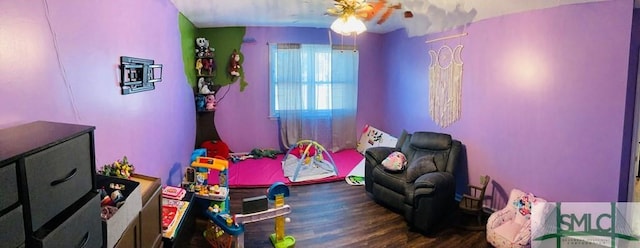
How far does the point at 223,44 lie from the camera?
16.6 feet

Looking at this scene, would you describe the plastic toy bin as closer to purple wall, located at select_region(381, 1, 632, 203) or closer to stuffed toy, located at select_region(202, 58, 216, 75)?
purple wall, located at select_region(381, 1, 632, 203)

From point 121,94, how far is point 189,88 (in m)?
2.41

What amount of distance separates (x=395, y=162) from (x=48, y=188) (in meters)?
→ 2.99

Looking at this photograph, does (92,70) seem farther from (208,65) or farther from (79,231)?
(208,65)

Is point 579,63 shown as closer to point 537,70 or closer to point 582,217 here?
point 537,70

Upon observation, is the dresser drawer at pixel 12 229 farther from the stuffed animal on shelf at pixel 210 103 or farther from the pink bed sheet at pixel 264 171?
the stuffed animal on shelf at pixel 210 103

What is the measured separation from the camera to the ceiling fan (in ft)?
8.47

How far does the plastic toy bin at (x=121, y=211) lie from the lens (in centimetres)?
119

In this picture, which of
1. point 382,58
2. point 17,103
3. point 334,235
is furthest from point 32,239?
point 382,58

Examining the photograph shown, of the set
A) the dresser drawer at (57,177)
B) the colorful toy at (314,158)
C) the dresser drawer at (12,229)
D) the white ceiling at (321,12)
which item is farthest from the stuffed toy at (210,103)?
the dresser drawer at (12,229)

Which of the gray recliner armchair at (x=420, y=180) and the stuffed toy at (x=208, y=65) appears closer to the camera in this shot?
the gray recliner armchair at (x=420, y=180)

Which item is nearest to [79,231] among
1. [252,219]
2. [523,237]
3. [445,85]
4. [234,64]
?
[252,219]

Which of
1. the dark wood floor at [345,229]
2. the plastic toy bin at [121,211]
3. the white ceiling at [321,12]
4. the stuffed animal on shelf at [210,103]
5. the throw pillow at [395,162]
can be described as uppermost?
the white ceiling at [321,12]

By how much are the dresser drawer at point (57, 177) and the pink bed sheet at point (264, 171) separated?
2943 mm
